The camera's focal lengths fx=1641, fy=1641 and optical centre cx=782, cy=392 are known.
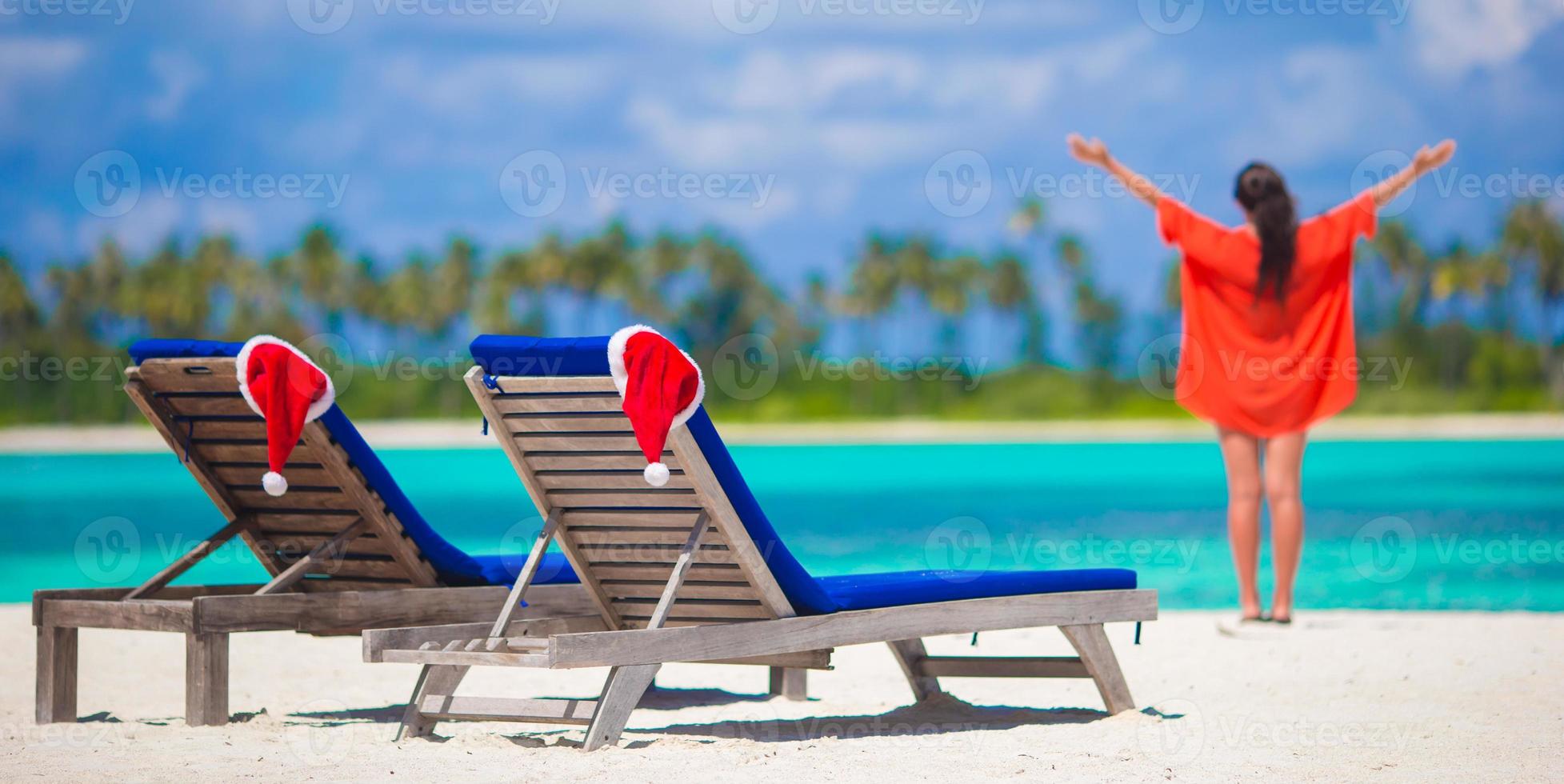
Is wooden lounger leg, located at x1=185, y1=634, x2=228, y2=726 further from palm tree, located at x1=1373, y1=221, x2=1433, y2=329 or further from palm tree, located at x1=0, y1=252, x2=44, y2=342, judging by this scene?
palm tree, located at x1=0, y1=252, x2=44, y2=342

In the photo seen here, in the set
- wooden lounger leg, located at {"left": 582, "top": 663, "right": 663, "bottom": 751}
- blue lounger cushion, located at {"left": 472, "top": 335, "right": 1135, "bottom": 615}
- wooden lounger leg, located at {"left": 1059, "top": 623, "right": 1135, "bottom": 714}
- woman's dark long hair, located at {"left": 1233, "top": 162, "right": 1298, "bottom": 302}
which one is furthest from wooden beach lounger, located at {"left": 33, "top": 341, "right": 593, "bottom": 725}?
woman's dark long hair, located at {"left": 1233, "top": 162, "right": 1298, "bottom": 302}

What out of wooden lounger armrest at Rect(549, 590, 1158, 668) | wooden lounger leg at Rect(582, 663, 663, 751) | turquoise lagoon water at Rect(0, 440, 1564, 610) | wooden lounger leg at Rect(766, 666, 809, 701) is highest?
turquoise lagoon water at Rect(0, 440, 1564, 610)

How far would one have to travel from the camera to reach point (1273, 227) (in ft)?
20.7

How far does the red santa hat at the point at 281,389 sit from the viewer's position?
4.41 m

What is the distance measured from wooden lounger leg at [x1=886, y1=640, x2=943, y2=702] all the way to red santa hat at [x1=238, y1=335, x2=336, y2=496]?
1.87 metres

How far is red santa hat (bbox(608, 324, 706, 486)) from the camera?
367 centimetres

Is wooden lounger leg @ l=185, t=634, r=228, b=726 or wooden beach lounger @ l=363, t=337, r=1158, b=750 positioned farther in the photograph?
wooden lounger leg @ l=185, t=634, r=228, b=726

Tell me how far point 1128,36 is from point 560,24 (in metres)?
32.8

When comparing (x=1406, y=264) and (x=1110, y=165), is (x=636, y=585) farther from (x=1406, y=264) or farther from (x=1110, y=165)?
(x=1406, y=264)

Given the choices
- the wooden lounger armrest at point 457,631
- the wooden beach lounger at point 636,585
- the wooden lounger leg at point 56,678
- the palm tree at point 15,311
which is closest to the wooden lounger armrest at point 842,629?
the wooden beach lounger at point 636,585

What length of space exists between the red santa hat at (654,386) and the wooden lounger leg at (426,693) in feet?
3.21

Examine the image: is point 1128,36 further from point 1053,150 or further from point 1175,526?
point 1175,526

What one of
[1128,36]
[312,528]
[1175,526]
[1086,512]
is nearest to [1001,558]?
[1175,526]

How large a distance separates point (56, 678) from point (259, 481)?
0.81 metres
